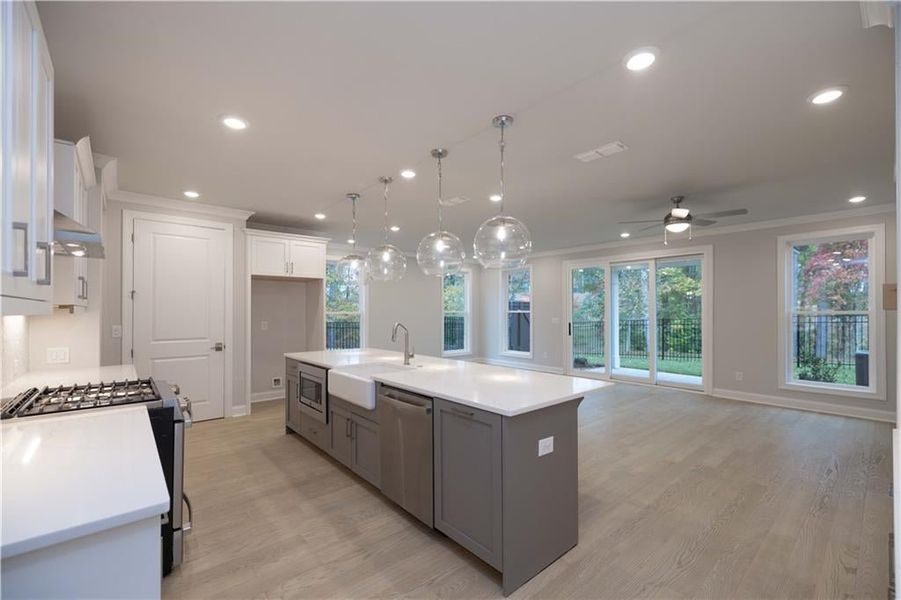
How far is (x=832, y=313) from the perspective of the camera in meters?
5.10

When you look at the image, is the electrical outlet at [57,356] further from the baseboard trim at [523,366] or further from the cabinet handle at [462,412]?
the baseboard trim at [523,366]

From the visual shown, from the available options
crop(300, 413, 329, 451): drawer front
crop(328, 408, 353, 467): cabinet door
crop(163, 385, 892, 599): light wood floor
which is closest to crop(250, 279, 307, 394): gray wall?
crop(163, 385, 892, 599): light wood floor

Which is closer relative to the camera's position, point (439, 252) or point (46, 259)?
point (46, 259)

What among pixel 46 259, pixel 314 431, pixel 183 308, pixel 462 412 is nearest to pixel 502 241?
pixel 462 412

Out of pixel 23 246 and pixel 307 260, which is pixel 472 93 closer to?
pixel 23 246

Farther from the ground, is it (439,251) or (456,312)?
(439,251)

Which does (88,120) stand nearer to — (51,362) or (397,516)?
(51,362)

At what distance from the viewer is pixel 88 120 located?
253 centimetres

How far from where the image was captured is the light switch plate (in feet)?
6.79

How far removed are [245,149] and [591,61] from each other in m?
2.44

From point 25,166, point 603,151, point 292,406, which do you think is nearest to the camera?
point 25,166

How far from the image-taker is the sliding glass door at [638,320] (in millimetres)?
6340

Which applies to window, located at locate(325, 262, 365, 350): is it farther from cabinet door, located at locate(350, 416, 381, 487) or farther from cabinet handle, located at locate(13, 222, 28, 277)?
cabinet handle, located at locate(13, 222, 28, 277)

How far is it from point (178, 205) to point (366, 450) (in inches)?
138
